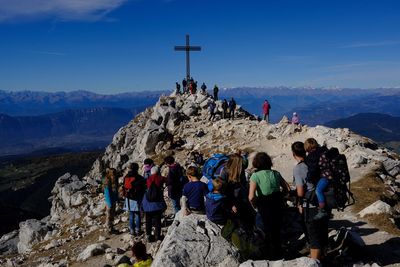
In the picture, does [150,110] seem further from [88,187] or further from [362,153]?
[362,153]

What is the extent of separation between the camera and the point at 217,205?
35.9 feet

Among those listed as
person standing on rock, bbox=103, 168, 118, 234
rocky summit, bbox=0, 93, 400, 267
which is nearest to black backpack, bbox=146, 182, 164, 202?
rocky summit, bbox=0, 93, 400, 267

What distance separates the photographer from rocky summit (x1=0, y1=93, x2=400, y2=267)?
10641mm

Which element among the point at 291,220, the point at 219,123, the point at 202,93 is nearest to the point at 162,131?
the point at 219,123

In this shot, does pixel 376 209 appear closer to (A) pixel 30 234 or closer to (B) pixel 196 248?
(B) pixel 196 248

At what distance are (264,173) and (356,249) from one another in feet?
12.1

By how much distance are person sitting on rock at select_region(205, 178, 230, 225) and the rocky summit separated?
9.2 inches

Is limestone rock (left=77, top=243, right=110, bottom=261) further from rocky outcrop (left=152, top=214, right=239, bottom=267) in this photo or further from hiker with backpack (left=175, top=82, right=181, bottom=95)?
hiker with backpack (left=175, top=82, right=181, bottom=95)

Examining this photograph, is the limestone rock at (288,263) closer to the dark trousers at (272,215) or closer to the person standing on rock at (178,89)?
the dark trousers at (272,215)

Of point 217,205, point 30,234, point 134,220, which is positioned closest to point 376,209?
point 217,205

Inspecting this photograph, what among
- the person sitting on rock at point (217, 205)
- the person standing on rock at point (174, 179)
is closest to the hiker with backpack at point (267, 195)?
the person sitting on rock at point (217, 205)

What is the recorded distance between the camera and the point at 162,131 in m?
39.0

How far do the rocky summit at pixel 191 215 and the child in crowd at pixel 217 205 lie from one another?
0.76 ft

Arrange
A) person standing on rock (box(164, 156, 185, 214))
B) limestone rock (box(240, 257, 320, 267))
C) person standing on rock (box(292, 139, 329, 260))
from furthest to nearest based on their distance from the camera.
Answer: person standing on rock (box(164, 156, 185, 214)), person standing on rock (box(292, 139, 329, 260)), limestone rock (box(240, 257, 320, 267))
